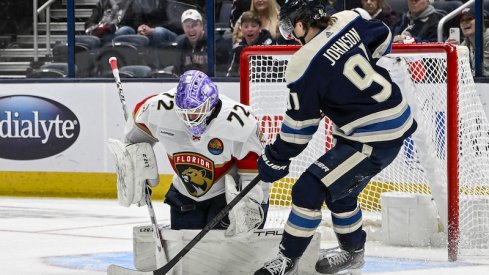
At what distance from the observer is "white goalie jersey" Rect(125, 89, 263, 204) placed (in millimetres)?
4281

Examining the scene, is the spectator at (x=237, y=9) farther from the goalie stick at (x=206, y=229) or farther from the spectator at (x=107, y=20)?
the goalie stick at (x=206, y=229)

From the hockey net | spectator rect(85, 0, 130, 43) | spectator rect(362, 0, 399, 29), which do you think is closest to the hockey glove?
the hockey net

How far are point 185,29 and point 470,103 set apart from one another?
106 inches

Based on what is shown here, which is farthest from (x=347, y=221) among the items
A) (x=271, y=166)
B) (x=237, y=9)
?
(x=237, y=9)

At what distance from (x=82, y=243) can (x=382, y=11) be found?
2.47 metres

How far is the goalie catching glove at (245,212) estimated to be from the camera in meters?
4.14

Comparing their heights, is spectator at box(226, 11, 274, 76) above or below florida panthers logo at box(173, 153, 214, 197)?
above

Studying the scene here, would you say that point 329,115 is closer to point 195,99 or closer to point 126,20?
point 195,99

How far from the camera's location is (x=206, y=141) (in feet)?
14.2

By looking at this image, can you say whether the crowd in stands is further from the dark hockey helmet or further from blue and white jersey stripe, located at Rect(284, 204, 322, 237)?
blue and white jersey stripe, located at Rect(284, 204, 322, 237)

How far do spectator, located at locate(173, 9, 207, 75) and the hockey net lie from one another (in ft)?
5.48

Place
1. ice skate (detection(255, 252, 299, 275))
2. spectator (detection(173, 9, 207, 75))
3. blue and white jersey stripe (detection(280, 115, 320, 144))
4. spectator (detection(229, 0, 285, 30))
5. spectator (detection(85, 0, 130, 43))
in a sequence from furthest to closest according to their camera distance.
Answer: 1. spectator (detection(85, 0, 130, 43))
2. spectator (detection(173, 9, 207, 75))
3. spectator (detection(229, 0, 285, 30))
4. ice skate (detection(255, 252, 299, 275))
5. blue and white jersey stripe (detection(280, 115, 320, 144))

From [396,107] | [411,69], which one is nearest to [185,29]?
[411,69]

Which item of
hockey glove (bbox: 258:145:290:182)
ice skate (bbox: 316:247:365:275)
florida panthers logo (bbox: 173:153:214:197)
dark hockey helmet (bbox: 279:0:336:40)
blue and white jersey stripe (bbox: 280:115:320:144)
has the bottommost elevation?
ice skate (bbox: 316:247:365:275)
